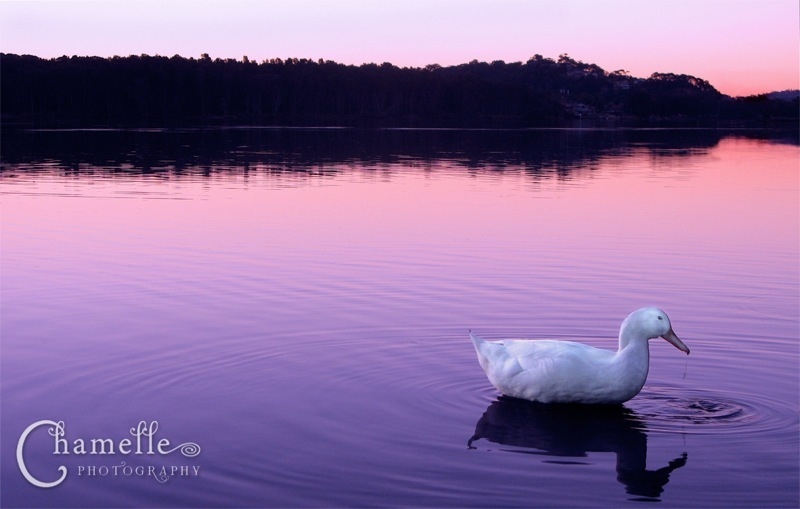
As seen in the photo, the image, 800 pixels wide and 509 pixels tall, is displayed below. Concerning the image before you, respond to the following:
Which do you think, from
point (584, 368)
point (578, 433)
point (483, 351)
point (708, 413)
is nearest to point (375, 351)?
point (483, 351)

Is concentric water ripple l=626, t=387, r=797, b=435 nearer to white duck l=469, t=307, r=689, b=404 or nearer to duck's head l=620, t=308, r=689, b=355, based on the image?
white duck l=469, t=307, r=689, b=404

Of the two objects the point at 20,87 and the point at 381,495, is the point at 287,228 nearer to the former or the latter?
the point at 381,495

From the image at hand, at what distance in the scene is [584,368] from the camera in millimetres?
9711

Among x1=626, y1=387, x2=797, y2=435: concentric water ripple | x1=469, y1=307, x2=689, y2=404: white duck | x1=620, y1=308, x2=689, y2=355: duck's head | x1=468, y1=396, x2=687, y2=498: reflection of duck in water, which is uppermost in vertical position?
x1=620, y1=308, x2=689, y2=355: duck's head

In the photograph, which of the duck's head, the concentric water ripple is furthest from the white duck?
the concentric water ripple

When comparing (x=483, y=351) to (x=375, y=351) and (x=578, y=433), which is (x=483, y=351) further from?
(x=375, y=351)

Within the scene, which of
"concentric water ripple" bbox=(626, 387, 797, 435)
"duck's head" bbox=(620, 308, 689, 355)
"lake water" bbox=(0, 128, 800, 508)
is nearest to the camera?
"lake water" bbox=(0, 128, 800, 508)

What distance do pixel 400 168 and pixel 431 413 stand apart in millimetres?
31849

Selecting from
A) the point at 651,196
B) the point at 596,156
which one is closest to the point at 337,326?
the point at 651,196

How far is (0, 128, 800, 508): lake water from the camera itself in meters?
8.03

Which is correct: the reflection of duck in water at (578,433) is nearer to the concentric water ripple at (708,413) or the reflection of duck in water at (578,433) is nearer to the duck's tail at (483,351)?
the concentric water ripple at (708,413)

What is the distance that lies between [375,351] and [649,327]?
319 centimetres

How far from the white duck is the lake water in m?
0.21

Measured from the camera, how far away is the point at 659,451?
8758 millimetres
